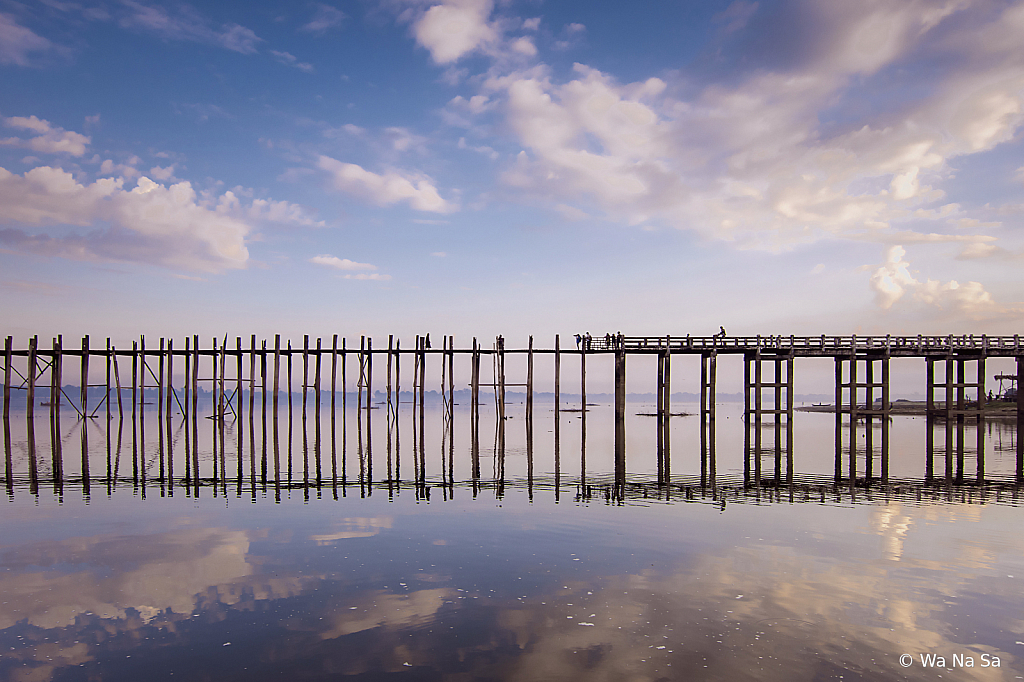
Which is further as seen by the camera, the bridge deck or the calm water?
the bridge deck

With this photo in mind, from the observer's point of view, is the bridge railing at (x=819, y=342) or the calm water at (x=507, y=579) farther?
the bridge railing at (x=819, y=342)

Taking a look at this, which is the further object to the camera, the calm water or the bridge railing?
the bridge railing

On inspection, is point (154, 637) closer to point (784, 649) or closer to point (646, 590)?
point (646, 590)

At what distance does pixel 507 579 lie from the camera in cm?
1065

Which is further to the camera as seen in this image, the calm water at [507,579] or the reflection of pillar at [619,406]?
the reflection of pillar at [619,406]

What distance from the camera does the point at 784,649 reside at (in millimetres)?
7789

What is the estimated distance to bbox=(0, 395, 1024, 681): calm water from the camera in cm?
754

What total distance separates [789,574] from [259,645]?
896 centimetres

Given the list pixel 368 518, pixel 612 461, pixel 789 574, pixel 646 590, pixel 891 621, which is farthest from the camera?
pixel 612 461

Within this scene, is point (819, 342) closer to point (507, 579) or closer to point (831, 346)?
point (831, 346)

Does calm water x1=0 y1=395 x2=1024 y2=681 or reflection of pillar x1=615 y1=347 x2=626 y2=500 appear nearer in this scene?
calm water x1=0 y1=395 x2=1024 y2=681

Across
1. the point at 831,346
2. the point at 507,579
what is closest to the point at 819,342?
the point at 831,346

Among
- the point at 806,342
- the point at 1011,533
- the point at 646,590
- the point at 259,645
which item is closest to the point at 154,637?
the point at 259,645

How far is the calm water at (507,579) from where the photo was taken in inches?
297
